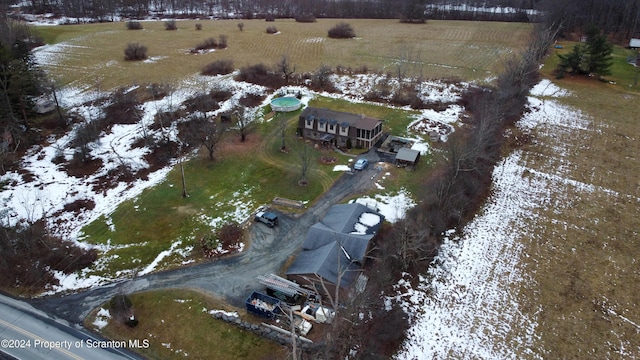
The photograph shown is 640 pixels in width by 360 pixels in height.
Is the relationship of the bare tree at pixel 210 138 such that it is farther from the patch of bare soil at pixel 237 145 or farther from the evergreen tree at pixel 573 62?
the evergreen tree at pixel 573 62

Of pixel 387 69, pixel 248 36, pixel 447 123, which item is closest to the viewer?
pixel 447 123

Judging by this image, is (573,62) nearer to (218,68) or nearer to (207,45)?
(218,68)

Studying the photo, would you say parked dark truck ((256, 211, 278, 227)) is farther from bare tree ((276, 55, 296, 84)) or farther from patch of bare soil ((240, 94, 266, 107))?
bare tree ((276, 55, 296, 84))

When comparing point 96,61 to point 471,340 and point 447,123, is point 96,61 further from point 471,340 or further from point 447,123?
point 471,340

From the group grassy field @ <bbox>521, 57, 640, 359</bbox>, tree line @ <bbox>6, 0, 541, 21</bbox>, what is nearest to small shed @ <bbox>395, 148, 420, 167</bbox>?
grassy field @ <bbox>521, 57, 640, 359</bbox>

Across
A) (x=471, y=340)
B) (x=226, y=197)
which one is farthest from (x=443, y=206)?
(x=226, y=197)

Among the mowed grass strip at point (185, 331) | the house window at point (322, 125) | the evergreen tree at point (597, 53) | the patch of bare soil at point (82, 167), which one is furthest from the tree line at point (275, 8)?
the mowed grass strip at point (185, 331)
